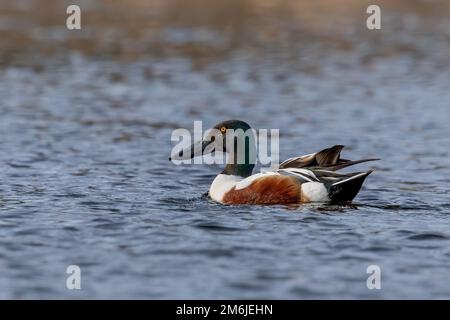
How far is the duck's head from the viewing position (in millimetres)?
13047

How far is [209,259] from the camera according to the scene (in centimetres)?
980

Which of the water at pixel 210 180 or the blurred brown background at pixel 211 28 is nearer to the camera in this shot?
the water at pixel 210 180

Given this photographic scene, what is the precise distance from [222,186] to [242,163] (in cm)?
53

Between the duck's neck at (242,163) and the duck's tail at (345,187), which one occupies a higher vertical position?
the duck's neck at (242,163)

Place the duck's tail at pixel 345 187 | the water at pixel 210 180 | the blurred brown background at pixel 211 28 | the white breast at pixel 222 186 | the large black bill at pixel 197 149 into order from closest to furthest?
the water at pixel 210 180 < the duck's tail at pixel 345 187 < the white breast at pixel 222 186 < the large black bill at pixel 197 149 < the blurred brown background at pixel 211 28

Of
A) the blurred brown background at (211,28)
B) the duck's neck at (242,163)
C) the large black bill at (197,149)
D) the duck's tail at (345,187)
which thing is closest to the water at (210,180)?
the duck's tail at (345,187)

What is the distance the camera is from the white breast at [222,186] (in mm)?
12605

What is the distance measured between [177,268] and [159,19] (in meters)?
21.4

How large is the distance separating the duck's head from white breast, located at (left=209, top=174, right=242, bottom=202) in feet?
0.44

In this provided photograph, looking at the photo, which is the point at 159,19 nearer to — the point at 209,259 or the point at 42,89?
the point at 42,89

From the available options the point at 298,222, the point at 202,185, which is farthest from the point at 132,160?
the point at 298,222

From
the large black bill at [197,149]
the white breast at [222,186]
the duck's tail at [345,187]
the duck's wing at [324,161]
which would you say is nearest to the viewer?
the duck's tail at [345,187]

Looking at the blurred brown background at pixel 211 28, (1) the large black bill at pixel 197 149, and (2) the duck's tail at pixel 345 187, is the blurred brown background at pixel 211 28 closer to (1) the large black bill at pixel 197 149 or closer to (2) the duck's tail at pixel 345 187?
(1) the large black bill at pixel 197 149

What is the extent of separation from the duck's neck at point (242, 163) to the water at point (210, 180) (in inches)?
24.6
